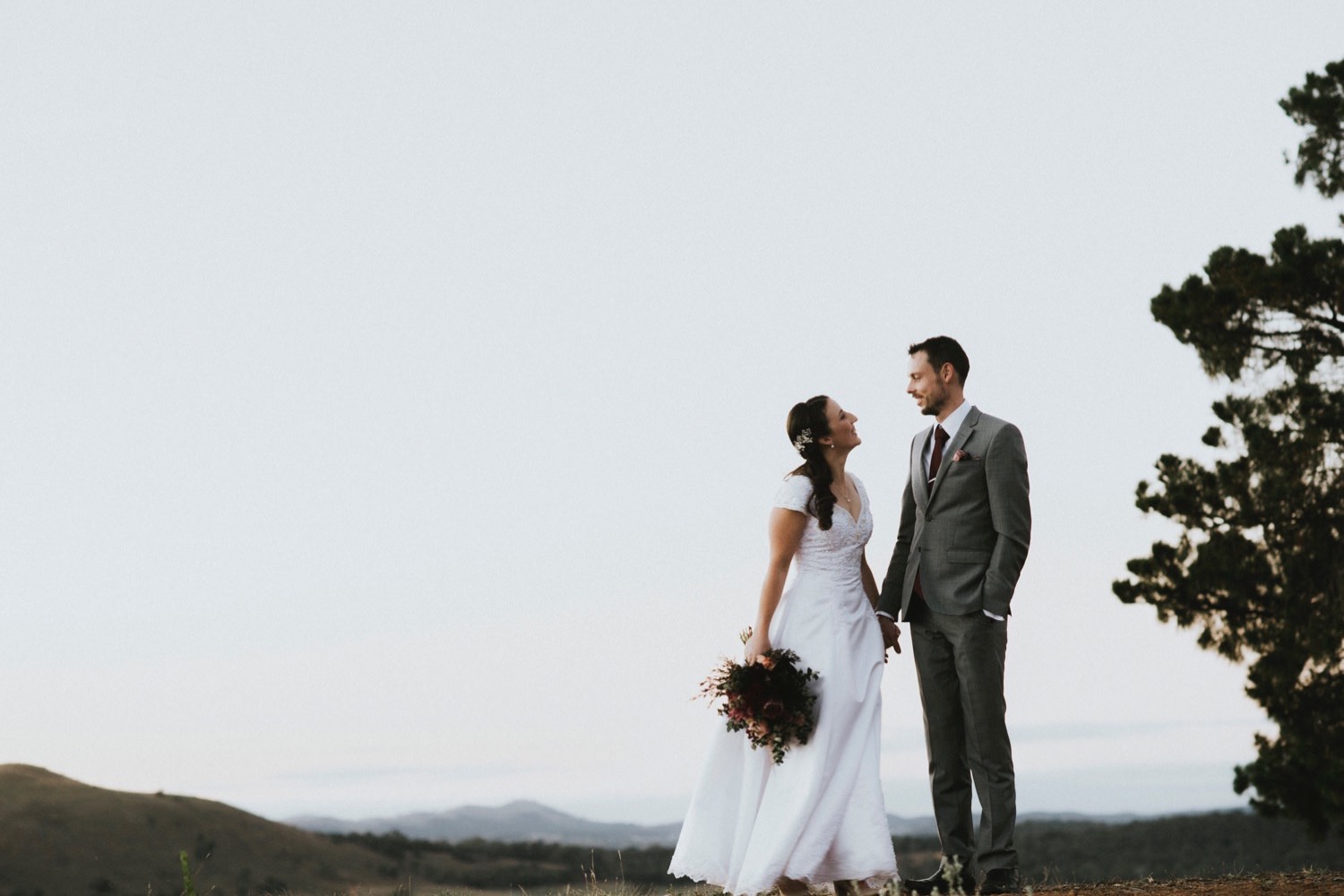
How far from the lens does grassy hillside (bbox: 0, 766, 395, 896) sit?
58.3 feet

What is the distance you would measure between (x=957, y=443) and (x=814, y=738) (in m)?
1.55

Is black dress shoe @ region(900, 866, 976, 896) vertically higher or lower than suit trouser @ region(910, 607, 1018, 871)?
lower

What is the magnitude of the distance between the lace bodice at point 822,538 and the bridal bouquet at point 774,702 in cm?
44

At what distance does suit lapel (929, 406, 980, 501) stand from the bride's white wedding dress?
1.24ft

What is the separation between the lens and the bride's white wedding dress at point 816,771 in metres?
5.58

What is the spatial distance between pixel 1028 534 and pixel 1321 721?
9.45 metres

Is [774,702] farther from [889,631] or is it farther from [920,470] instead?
[920,470]

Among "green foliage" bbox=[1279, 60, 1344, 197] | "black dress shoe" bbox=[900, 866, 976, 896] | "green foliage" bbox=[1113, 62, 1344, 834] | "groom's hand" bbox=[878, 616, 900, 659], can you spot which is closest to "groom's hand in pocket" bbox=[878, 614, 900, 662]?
"groom's hand" bbox=[878, 616, 900, 659]

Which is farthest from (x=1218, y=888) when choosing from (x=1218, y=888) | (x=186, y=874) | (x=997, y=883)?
Result: (x=186, y=874)

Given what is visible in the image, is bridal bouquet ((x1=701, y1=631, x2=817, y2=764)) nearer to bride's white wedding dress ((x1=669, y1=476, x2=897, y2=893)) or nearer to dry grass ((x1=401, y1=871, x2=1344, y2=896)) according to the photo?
bride's white wedding dress ((x1=669, y1=476, x2=897, y2=893))

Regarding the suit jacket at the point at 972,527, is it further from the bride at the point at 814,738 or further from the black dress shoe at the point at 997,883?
the black dress shoe at the point at 997,883

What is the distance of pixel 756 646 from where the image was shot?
19.1 feet

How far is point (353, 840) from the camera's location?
23484mm

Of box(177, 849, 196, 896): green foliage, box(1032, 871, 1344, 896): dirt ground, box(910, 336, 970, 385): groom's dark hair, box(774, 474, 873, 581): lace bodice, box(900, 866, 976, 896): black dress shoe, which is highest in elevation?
box(910, 336, 970, 385): groom's dark hair
